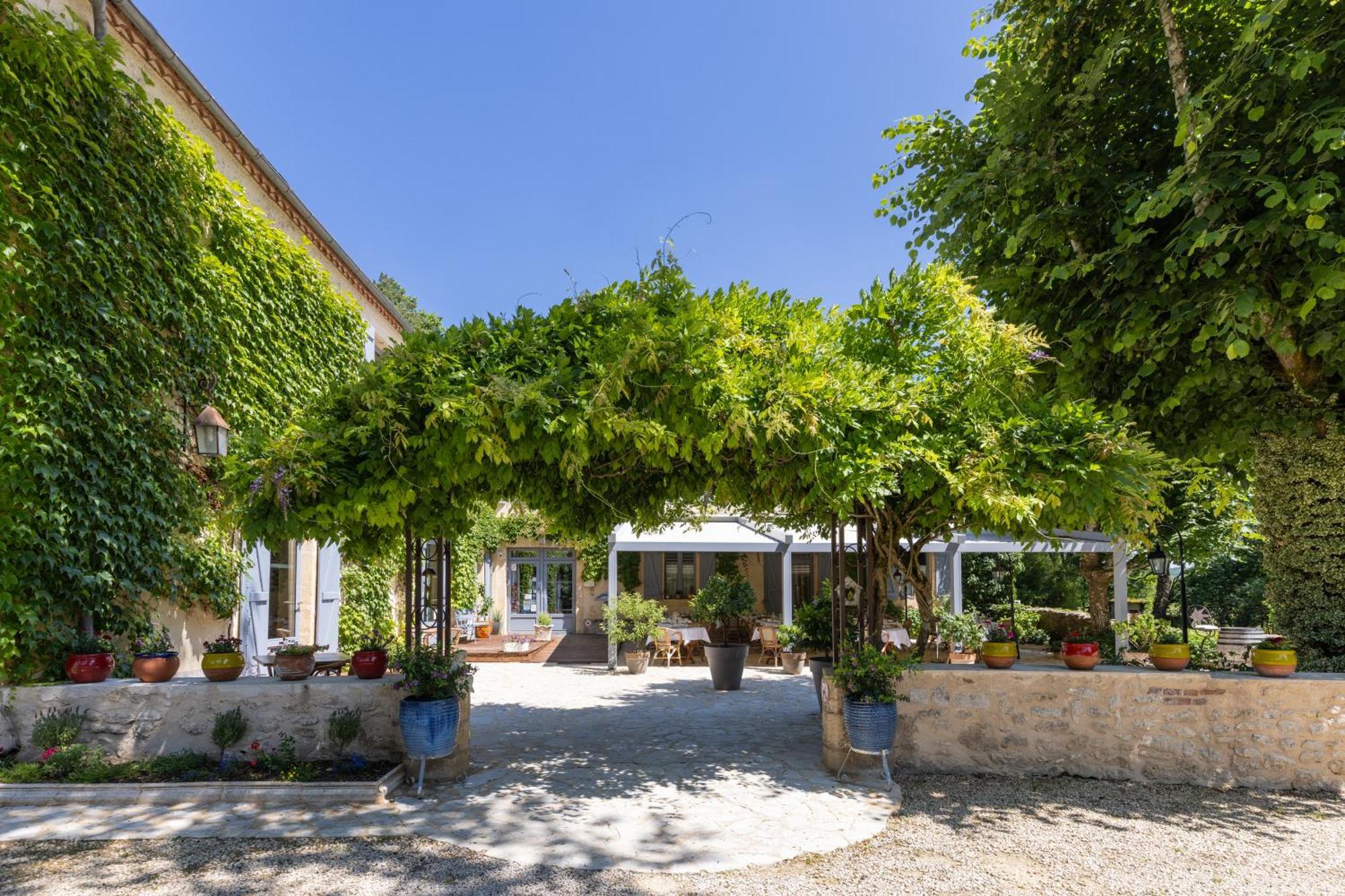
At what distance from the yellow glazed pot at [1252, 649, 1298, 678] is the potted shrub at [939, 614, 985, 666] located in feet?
18.5

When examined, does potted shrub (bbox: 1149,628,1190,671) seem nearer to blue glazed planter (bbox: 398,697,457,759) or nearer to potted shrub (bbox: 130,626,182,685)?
blue glazed planter (bbox: 398,697,457,759)

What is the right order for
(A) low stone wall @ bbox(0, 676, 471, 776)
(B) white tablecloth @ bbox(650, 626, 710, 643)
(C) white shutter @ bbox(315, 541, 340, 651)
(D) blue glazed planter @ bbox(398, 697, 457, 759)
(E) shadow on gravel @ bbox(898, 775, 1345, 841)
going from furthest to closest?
(B) white tablecloth @ bbox(650, 626, 710, 643) → (C) white shutter @ bbox(315, 541, 340, 651) → (A) low stone wall @ bbox(0, 676, 471, 776) → (D) blue glazed planter @ bbox(398, 697, 457, 759) → (E) shadow on gravel @ bbox(898, 775, 1345, 841)

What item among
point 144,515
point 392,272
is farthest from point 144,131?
point 392,272

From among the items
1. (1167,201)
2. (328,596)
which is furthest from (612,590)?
(1167,201)

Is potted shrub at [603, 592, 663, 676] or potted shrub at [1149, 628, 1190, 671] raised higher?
potted shrub at [1149, 628, 1190, 671]

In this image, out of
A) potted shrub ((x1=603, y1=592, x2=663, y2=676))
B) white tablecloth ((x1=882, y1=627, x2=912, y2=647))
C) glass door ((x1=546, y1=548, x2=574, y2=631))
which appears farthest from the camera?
glass door ((x1=546, y1=548, x2=574, y2=631))

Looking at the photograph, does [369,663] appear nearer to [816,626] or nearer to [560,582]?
[816,626]

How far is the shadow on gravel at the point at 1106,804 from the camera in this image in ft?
15.1

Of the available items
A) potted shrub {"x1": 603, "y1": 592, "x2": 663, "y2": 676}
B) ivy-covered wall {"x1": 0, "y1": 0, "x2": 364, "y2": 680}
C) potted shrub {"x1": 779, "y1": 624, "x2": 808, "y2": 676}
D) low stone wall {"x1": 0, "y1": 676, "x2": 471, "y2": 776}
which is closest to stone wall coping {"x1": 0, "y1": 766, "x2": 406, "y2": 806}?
low stone wall {"x1": 0, "y1": 676, "x2": 471, "y2": 776}

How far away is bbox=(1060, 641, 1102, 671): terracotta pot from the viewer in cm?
567

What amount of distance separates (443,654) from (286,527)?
1.56m

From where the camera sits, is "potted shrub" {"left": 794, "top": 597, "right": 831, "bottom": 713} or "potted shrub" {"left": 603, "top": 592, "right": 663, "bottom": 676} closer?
"potted shrub" {"left": 794, "top": 597, "right": 831, "bottom": 713}

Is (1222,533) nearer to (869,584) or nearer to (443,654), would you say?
(869,584)

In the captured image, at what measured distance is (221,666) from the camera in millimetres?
5520
